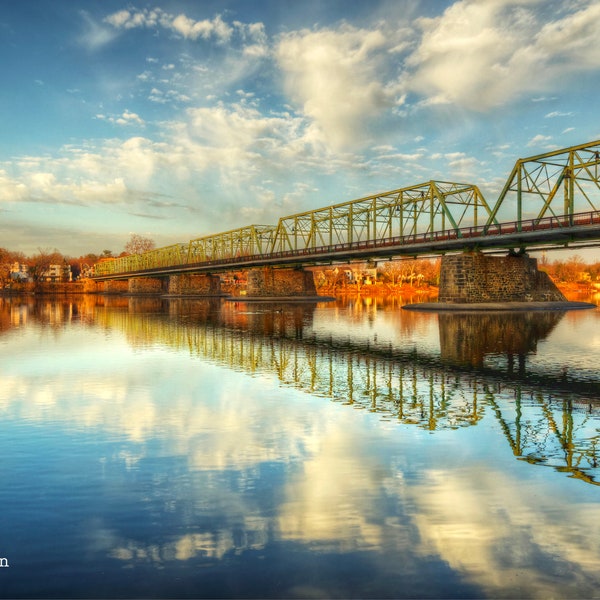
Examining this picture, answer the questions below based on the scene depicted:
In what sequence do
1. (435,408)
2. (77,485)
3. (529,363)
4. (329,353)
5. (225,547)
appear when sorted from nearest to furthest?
(225,547) → (77,485) → (435,408) → (529,363) → (329,353)

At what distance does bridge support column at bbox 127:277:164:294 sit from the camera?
193 metres

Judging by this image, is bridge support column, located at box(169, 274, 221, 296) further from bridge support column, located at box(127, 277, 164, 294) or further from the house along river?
the house along river

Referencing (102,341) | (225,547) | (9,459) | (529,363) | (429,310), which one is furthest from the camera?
(429,310)

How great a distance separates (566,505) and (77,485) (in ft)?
25.7

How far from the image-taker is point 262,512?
25.1ft

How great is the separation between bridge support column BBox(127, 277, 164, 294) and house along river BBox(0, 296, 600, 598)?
179 metres

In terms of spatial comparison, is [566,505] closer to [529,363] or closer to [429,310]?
[529,363]

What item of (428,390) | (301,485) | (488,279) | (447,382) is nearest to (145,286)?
(488,279)

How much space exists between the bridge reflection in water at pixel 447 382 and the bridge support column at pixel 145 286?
16375 cm

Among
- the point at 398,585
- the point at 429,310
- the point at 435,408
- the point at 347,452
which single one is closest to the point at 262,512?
the point at 398,585

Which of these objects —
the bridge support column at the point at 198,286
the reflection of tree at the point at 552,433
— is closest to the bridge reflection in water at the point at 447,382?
the reflection of tree at the point at 552,433

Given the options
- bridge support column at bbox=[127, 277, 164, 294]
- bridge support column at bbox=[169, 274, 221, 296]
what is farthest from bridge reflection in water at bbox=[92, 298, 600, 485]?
bridge support column at bbox=[127, 277, 164, 294]

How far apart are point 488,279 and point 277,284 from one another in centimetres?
5008

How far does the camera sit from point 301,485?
8.75 meters
